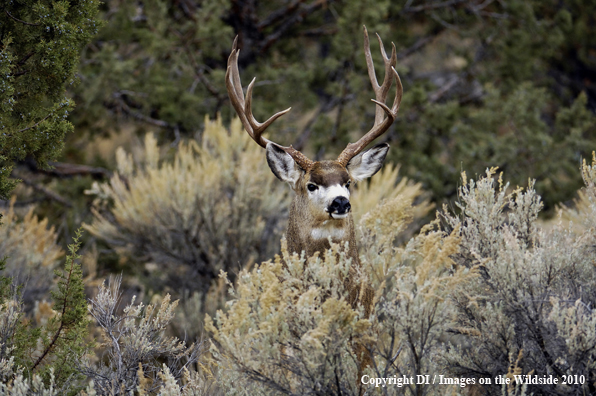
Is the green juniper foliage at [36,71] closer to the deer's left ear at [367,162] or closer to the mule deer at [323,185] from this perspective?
the mule deer at [323,185]

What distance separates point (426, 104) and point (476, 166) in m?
1.57

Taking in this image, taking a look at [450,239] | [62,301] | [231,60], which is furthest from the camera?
[231,60]

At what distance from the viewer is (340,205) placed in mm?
4277

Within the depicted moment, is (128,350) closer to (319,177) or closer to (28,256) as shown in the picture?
(319,177)

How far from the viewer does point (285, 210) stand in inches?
338

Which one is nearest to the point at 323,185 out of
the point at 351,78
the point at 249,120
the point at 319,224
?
the point at 319,224

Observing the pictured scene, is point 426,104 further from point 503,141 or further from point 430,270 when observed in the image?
point 430,270

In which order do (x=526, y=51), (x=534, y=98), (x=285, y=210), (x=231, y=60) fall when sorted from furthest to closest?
1. (x=526, y=51)
2. (x=534, y=98)
3. (x=285, y=210)
4. (x=231, y=60)

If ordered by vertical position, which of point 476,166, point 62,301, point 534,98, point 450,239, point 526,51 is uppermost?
point 526,51

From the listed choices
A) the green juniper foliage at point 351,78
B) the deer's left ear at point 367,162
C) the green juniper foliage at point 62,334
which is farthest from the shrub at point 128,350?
the green juniper foliage at point 351,78

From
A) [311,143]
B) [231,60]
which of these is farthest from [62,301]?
[311,143]

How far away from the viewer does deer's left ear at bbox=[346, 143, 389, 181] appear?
5023 millimetres

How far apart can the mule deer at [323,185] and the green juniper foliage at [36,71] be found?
1278 millimetres

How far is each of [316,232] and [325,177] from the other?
43cm
